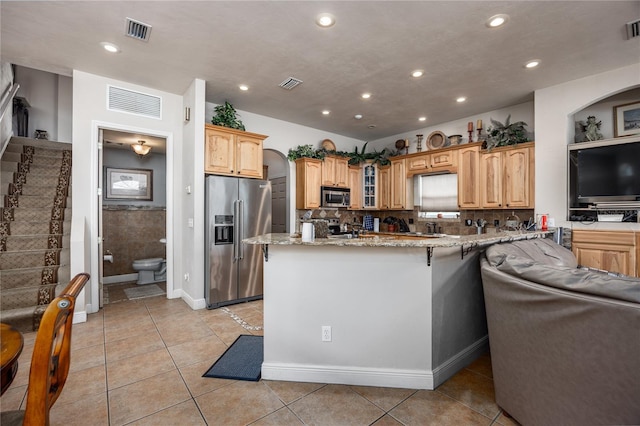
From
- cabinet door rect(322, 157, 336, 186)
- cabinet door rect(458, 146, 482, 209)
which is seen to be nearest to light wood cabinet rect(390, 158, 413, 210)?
cabinet door rect(458, 146, 482, 209)

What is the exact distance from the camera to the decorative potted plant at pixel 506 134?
436 cm

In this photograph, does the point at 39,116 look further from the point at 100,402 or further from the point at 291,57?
the point at 100,402

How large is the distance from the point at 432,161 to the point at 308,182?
7.58 ft

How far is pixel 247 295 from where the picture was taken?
13.9 ft

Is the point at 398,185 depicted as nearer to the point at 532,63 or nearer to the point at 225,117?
the point at 532,63

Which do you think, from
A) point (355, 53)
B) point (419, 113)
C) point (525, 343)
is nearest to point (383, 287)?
point (525, 343)

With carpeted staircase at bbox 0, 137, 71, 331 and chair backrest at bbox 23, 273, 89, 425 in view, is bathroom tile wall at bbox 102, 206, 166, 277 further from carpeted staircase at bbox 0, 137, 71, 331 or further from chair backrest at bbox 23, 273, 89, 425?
chair backrest at bbox 23, 273, 89, 425

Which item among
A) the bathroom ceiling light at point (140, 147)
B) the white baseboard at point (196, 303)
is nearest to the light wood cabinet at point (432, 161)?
the white baseboard at point (196, 303)

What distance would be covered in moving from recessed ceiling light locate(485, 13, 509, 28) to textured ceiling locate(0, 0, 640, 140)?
50 mm

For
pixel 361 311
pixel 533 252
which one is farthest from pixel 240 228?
pixel 533 252

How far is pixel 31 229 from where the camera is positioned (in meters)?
3.64

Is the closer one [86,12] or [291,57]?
[86,12]

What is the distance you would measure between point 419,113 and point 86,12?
4.47 m

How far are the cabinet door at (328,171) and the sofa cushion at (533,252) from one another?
3.56 m
